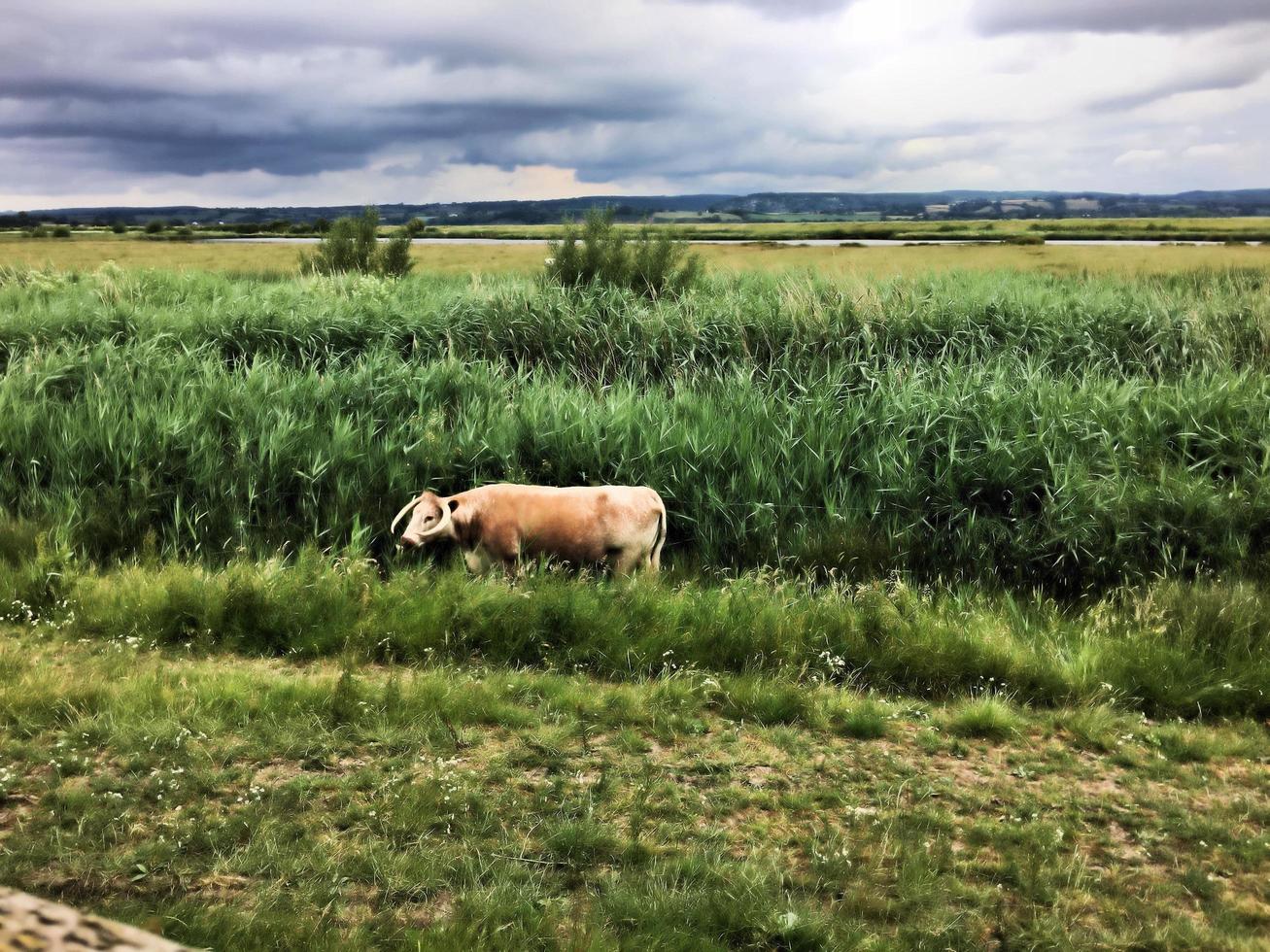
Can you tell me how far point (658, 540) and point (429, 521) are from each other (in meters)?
1.69

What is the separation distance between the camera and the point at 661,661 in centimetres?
519

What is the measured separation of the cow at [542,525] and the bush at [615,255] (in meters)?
11.5

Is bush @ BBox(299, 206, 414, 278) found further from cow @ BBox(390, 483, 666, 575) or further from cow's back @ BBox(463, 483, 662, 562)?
cow's back @ BBox(463, 483, 662, 562)

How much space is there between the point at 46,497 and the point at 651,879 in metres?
6.30

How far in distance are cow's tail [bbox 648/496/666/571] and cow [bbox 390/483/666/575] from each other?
59 millimetres

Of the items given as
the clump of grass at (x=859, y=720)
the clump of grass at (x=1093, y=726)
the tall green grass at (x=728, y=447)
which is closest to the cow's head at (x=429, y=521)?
the tall green grass at (x=728, y=447)

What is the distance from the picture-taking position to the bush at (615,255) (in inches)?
682

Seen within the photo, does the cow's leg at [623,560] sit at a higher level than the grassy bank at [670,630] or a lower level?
higher

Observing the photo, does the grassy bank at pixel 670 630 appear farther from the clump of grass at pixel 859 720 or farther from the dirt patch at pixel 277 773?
the dirt patch at pixel 277 773

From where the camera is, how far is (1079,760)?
4.28 m

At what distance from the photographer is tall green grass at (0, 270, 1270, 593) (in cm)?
693

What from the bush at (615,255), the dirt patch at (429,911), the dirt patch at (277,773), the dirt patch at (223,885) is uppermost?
the bush at (615,255)

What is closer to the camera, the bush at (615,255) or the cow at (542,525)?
the cow at (542,525)

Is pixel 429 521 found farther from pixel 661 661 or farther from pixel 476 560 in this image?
pixel 661 661
